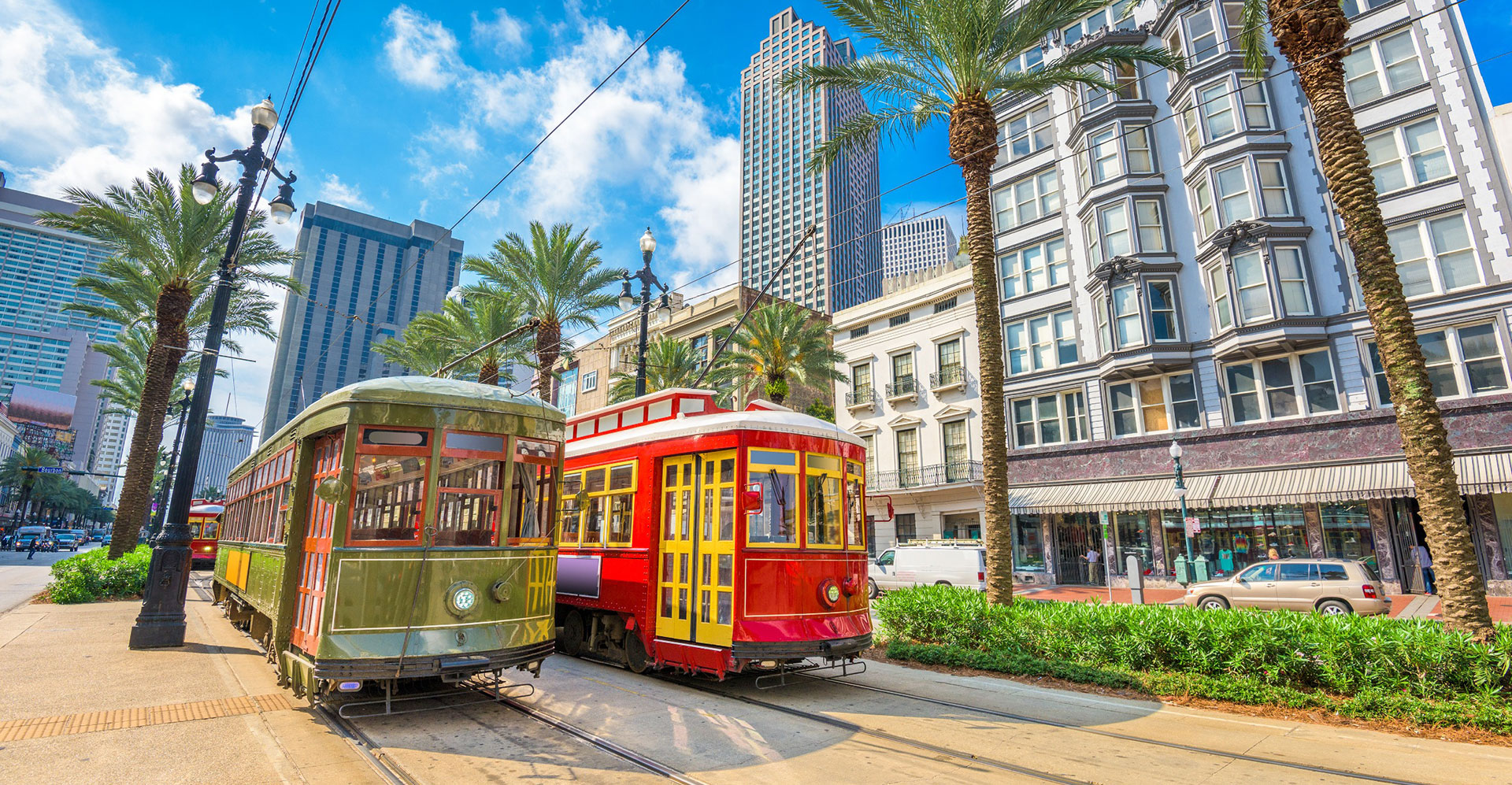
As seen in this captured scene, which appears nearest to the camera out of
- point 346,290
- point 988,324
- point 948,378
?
point 988,324

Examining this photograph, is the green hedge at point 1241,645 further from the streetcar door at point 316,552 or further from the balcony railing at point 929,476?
the balcony railing at point 929,476

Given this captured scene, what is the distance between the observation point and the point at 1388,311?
9039 mm

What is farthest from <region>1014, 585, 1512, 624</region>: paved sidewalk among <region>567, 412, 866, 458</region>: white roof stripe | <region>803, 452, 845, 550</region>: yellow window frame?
<region>567, 412, 866, 458</region>: white roof stripe

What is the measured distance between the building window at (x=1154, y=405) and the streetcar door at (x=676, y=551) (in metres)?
21.3

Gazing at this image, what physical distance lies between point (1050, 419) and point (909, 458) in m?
7.13

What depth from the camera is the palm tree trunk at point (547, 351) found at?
24594 millimetres

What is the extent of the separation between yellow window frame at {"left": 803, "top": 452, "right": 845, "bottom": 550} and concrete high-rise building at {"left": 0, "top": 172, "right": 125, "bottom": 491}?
190 meters

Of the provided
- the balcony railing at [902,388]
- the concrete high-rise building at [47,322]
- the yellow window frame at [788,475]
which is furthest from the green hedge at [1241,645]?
the concrete high-rise building at [47,322]

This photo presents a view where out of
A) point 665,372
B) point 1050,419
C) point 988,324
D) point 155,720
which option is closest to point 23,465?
point 665,372

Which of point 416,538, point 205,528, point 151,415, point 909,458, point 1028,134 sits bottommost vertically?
point 416,538

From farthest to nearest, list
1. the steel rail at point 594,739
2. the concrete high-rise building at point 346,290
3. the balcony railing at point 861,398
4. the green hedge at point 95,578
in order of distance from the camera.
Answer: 1. the concrete high-rise building at point 346,290
2. the balcony railing at point 861,398
3. the green hedge at point 95,578
4. the steel rail at point 594,739

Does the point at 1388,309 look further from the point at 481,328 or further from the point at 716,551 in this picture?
the point at 481,328

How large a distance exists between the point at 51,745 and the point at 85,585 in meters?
14.7

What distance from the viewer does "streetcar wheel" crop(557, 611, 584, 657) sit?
11344 millimetres
